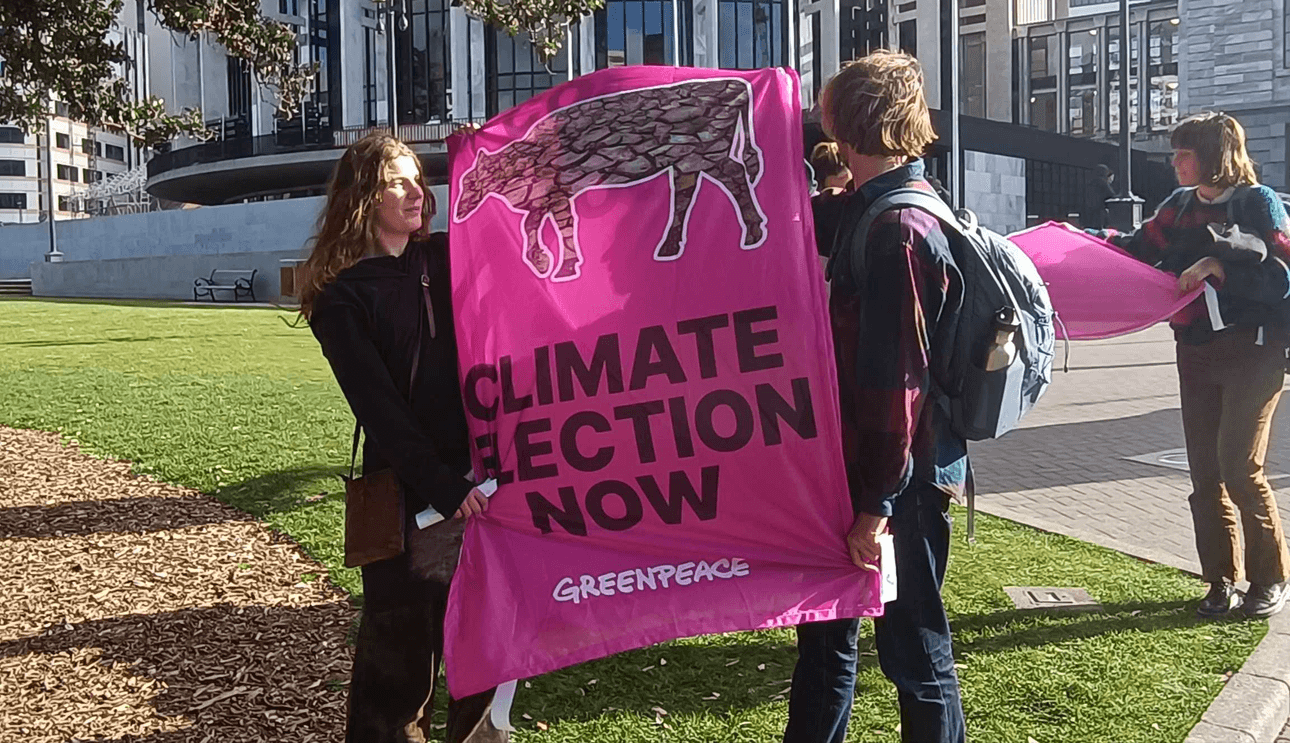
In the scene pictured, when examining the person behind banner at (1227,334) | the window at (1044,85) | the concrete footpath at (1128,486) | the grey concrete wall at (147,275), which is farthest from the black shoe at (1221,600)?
the window at (1044,85)

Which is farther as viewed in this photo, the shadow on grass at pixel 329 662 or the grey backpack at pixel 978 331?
the shadow on grass at pixel 329 662

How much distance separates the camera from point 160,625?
553 cm

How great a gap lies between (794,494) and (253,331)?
Answer: 21.2m

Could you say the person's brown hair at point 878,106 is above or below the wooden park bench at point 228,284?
above

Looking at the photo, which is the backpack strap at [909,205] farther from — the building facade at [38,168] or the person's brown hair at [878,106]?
the building facade at [38,168]

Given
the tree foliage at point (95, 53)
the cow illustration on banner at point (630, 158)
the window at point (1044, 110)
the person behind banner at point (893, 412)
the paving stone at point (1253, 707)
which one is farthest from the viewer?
the window at point (1044, 110)

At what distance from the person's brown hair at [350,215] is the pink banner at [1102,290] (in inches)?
112

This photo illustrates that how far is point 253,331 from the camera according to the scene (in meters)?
22.9

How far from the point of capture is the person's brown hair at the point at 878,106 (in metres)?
3.11

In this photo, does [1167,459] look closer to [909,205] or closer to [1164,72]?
[909,205]

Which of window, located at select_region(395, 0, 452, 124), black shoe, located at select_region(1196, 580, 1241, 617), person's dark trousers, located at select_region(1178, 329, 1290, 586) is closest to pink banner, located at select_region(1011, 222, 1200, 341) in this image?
person's dark trousers, located at select_region(1178, 329, 1290, 586)

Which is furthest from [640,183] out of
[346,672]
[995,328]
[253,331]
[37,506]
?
[253,331]

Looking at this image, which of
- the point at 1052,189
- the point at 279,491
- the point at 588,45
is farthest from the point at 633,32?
the point at 279,491

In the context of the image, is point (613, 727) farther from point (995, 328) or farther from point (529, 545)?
point (995, 328)
